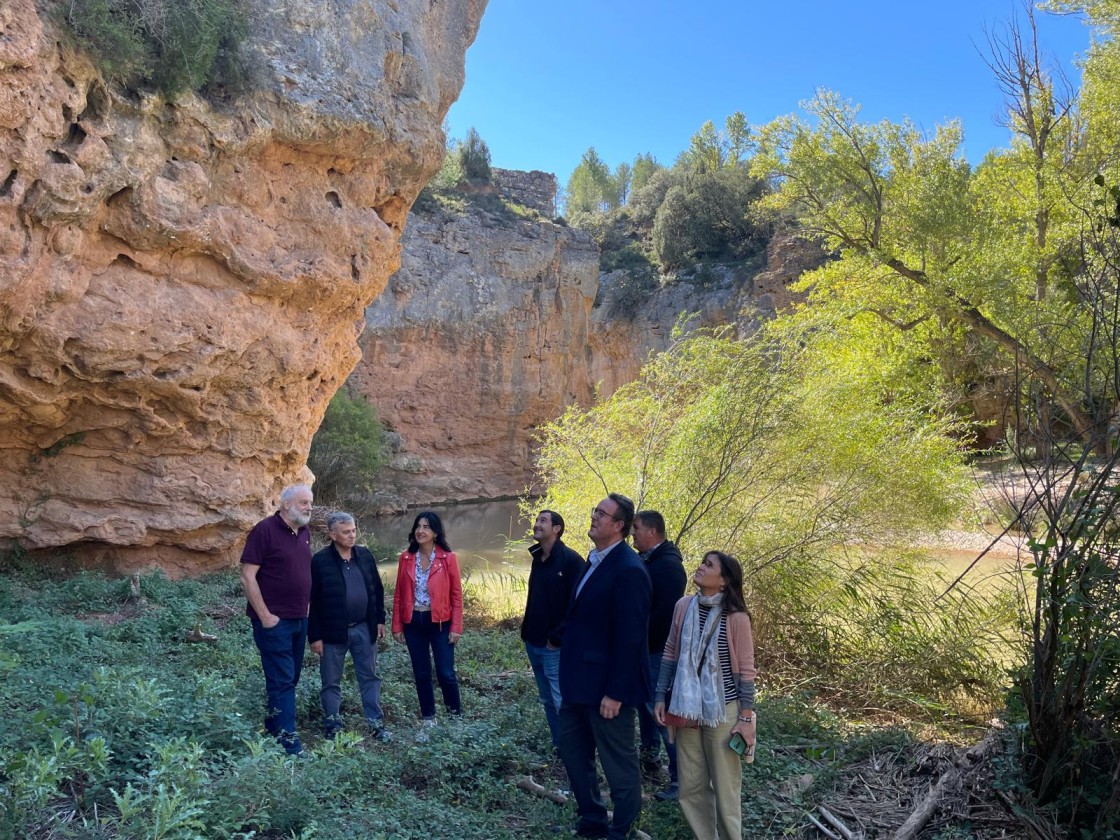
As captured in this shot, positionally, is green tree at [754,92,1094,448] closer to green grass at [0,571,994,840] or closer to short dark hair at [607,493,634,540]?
green grass at [0,571,994,840]

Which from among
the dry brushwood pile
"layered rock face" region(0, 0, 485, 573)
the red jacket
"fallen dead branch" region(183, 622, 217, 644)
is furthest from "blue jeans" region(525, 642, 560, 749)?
"layered rock face" region(0, 0, 485, 573)

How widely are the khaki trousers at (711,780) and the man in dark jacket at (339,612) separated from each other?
88.0 inches

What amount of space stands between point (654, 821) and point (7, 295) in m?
6.80

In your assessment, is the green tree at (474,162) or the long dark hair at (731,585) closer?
the long dark hair at (731,585)

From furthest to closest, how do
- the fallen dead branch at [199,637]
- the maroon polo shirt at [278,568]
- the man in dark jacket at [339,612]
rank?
the fallen dead branch at [199,637]
the man in dark jacket at [339,612]
the maroon polo shirt at [278,568]

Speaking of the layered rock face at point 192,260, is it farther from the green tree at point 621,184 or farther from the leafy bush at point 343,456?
the green tree at point 621,184

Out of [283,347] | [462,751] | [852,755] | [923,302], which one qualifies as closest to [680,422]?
[852,755]

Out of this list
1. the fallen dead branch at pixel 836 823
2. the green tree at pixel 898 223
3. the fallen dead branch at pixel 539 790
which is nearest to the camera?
the fallen dead branch at pixel 836 823

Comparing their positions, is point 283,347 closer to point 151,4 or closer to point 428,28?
point 151,4

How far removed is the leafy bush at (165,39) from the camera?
711 cm

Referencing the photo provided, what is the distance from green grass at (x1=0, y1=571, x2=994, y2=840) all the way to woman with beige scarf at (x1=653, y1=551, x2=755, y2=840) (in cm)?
46

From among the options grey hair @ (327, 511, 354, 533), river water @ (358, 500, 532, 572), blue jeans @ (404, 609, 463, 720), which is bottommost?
river water @ (358, 500, 532, 572)

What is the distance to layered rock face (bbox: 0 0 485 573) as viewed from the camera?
7.12 meters

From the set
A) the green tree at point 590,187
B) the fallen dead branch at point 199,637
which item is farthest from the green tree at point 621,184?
the fallen dead branch at point 199,637
